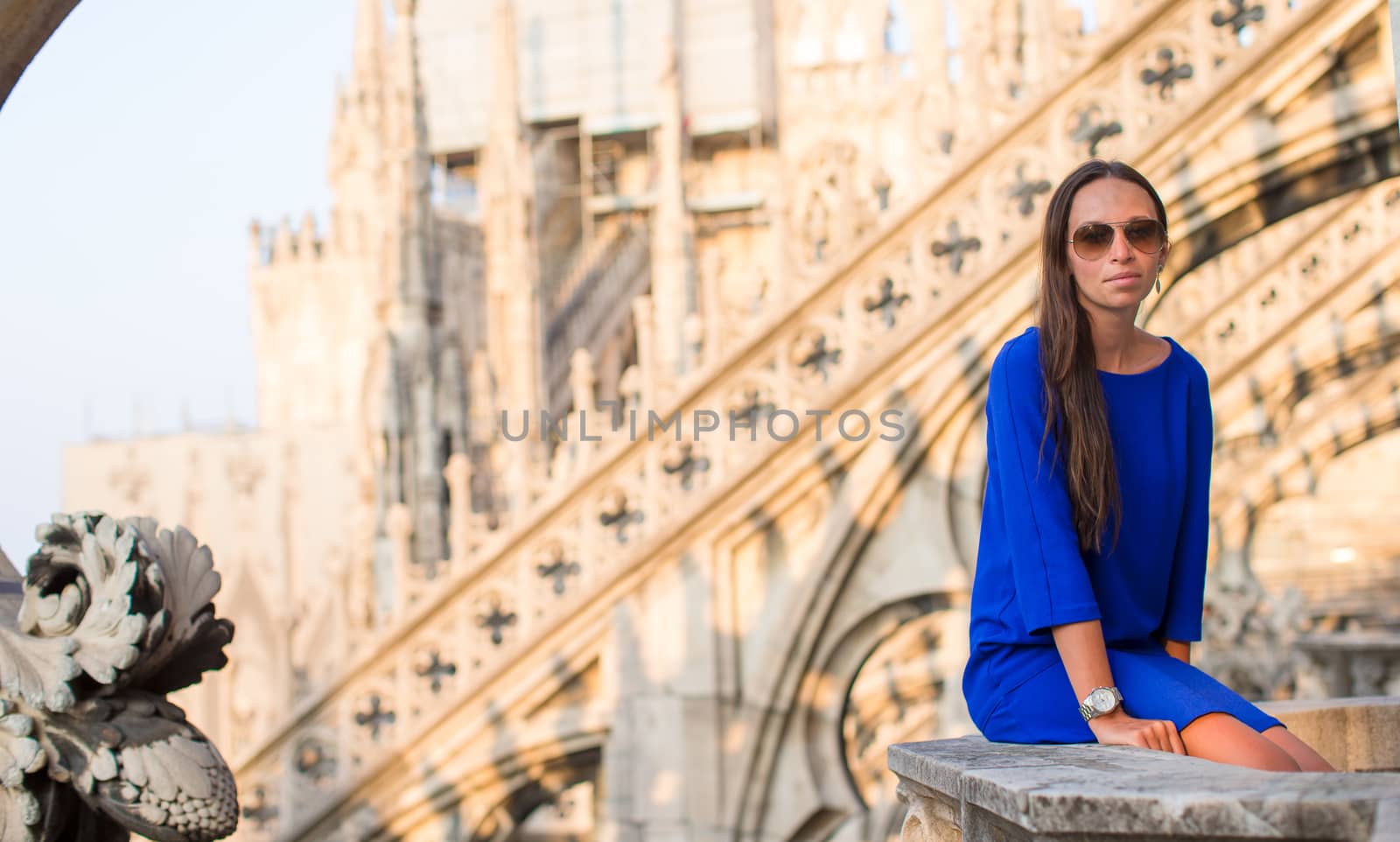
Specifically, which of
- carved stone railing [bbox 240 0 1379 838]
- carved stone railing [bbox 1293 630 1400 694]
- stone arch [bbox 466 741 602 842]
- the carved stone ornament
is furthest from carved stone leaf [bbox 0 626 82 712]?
carved stone railing [bbox 1293 630 1400 694]

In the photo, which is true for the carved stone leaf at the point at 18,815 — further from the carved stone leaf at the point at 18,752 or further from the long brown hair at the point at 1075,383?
the long brown hair at the point at 1075,383

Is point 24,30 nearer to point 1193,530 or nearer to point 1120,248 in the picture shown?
point 1120,248

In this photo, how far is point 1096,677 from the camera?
1.92 m

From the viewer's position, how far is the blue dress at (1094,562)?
1951mm

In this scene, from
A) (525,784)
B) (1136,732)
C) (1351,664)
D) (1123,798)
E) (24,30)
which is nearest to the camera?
(1123,798)

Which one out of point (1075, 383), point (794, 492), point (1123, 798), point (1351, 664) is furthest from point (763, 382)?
point (1123, 798)

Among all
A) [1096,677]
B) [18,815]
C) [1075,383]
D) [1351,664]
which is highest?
[1075,383]

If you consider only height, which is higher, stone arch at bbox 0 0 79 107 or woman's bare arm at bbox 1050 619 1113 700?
stone arch at bbox 0 0 79 107

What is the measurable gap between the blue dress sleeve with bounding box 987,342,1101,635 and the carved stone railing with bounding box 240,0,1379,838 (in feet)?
13.3

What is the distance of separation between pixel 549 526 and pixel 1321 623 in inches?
355

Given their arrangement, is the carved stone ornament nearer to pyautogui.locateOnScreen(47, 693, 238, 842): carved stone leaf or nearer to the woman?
pyautogui.locateOnScreen(47, 693, 238, 842): carved stone leaf

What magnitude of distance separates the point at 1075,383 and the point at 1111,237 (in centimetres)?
21

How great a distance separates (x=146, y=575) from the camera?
1795mm

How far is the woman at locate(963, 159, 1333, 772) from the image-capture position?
1.94m
